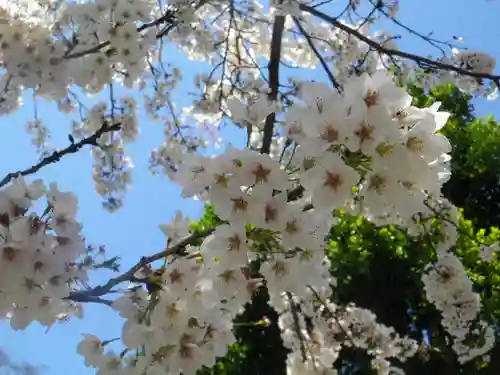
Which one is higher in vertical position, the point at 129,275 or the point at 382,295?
the point at 382,295

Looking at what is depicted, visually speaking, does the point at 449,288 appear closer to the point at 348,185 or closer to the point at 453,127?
the point at 348,185

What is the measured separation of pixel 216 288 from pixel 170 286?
0.32 ft

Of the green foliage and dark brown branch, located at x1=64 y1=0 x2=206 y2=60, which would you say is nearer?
dark brown branch, located at x1=64 y1=0 x2=206 y2=60

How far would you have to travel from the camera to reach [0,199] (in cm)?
114

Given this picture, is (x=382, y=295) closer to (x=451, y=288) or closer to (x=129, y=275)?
(x=451, y=288)

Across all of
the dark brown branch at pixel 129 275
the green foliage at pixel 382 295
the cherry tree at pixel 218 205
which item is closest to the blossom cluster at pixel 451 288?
the cherry tree at pixel 218 205

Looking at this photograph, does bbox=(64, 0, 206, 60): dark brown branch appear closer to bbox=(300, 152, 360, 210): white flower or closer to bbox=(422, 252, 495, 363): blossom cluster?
bbox=(300, 152, 360, 210): white flower

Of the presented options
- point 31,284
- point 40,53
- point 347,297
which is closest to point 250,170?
point 31,284

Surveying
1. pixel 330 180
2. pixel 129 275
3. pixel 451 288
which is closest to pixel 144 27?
pixel 129 275

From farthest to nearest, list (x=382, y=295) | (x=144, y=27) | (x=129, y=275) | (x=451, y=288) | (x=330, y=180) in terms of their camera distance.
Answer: (x=382, y=295), (x=451, y=288), (x=144, y=27), (x=129, y=275), (x=330, y=180)

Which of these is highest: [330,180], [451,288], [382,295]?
[382,295]

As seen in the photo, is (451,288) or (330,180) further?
(451,288)

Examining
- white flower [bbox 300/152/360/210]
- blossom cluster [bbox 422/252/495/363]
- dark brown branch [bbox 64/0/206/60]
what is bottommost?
white flower [bbox 300/152/360/210]

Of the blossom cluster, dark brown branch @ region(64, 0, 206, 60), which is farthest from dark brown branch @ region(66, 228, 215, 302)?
the blossom cluster
